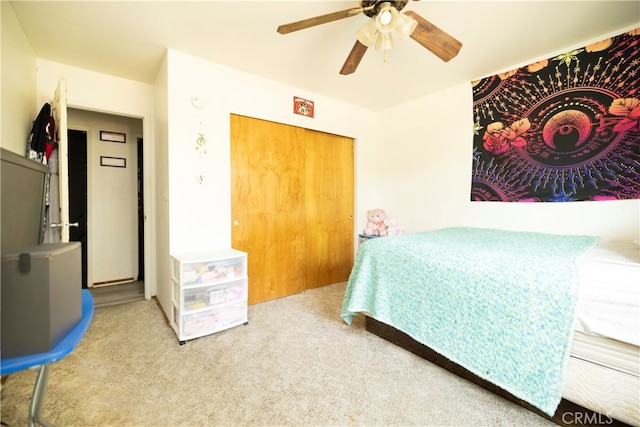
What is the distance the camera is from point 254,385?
57.7 inches

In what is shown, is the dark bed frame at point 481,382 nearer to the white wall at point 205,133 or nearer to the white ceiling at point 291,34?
the white wall at point 205,133

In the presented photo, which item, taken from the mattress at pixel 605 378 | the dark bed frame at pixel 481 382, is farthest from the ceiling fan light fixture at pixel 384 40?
the dark bed frame at pixel 481 382

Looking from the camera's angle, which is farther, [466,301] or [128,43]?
[128,43]

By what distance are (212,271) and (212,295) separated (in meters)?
0.19

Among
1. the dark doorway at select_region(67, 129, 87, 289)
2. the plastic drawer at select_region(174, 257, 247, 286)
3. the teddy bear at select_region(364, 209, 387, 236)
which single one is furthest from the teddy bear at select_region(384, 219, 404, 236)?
the dark doorway at select_region(67, 129, 87, 289)

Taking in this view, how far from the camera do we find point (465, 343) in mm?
1391

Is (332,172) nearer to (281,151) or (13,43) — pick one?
(281,151)

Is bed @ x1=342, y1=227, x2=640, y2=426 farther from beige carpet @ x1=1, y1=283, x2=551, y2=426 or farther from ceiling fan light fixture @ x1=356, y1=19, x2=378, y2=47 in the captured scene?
ceiling fan light fixture @ x1=356, y1=19, x2=378, y2=47

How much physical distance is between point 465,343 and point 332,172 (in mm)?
2387

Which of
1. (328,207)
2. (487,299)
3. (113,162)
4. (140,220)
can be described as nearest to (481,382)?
(487,299)

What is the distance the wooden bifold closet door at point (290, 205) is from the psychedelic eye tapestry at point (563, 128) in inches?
64.3

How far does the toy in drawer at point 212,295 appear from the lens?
1999mm

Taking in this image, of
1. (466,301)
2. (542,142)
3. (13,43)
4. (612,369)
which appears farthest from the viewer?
(542,142)

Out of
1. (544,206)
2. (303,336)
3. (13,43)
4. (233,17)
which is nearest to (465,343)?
(303,336)
